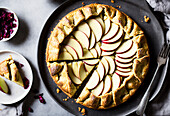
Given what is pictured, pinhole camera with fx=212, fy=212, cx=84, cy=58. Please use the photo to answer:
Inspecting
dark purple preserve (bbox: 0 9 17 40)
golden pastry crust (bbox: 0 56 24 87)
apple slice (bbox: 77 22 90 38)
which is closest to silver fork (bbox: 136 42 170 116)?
apple slice (bbox: 77 22 90 38)

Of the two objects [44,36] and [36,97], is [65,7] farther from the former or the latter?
[36,97]

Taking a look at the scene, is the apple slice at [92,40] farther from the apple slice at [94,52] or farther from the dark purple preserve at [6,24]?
the dark purple preserve at [6,24]

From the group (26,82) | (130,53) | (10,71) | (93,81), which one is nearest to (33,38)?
(10,71)

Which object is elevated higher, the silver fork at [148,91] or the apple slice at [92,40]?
the apple slice at [92,40]

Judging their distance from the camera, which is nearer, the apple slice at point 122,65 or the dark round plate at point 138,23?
the apple slice at point 122,65

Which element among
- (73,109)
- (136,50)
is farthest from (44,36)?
(136,50)

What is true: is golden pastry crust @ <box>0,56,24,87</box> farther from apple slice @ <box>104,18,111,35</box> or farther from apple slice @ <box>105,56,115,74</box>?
apple slice @ <box>104,18,111,35</box>

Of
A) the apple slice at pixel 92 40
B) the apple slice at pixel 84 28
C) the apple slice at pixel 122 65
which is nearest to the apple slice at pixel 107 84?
the apple slice at pixel 122 65

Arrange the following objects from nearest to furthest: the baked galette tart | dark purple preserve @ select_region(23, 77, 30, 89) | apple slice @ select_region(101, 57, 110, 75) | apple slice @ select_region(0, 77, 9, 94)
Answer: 1. the baked galette tart
2. apple slice @ select_region(101, 57, 110, 75)
3. apple slice @ select_region(0, 77, 9, 94)
4. dark purple preserve @ select_region(23, 77, 30, 89)
